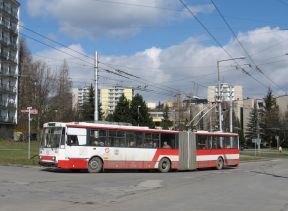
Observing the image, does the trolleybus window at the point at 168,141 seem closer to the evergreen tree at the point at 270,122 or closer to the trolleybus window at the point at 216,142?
the trolleybus window at the point at 216,142

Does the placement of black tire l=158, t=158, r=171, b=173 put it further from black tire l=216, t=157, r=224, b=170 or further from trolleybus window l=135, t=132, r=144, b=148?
black tire l=216, t=157, r=224, b=170

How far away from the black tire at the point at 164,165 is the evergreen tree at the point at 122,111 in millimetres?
65385

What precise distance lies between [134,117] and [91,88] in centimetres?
1018

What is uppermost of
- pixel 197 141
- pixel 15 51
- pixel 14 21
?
pixel 14 21

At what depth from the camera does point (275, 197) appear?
53.3 ft

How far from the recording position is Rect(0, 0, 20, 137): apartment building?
92.6 m

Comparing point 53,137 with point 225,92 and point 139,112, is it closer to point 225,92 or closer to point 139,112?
point 225,92

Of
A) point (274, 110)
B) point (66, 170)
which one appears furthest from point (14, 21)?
point (66, 170)

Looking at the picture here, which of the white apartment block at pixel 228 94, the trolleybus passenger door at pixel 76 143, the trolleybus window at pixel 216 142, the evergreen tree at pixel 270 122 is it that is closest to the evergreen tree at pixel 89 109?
the white apartment block at pixel 228 94

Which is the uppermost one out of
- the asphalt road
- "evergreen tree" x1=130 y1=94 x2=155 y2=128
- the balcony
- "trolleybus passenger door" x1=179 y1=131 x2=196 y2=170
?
the balcony

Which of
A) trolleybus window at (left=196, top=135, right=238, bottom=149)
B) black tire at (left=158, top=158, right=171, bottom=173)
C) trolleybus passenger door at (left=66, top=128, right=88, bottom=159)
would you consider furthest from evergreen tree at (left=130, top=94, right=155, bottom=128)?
trolleybus passenger door at (left=66, top=128, right=88, bottom=159)

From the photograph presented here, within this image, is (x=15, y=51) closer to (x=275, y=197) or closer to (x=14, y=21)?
(x=14, y=21)

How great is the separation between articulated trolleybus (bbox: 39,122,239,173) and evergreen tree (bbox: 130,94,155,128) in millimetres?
62931

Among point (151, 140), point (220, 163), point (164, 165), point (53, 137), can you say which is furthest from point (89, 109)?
point (53, 137)
